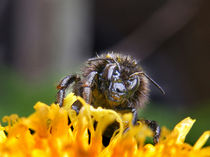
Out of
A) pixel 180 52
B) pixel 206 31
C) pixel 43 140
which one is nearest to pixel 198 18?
pixel 206 31

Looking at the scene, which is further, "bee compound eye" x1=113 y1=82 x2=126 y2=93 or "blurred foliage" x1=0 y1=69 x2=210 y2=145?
"blurred foliage" x1=0 y1=69 x2=210 y2=145

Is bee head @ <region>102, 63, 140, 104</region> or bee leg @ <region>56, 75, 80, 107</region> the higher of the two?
bee leg @ <region>56, 75, 80, 107</region>

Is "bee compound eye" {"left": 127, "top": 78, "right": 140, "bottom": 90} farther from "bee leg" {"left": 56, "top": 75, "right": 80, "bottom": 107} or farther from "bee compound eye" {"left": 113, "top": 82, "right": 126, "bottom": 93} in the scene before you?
"bee leg" {"left": 56, "top": 75, "right": 80, "bottom": 107}

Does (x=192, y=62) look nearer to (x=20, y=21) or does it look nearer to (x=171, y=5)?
(x=171, y=5)

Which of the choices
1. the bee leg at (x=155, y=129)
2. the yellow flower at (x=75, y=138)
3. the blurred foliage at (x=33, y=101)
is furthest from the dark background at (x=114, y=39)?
the yellow flower at (x=75, y=138)

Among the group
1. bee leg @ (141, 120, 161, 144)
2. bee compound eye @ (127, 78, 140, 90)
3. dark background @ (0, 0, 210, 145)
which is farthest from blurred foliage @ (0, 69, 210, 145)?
bee compound eye @ (127, 78, 140, 90)

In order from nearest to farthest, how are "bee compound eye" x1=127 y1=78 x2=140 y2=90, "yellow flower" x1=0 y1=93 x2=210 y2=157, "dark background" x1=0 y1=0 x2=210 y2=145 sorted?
"yellow flower" x1=0 y1=93 x2=210 y2=157, "bee compound eye" x1=127 y1=78 x2=140 y2=90, "dark background" x1=0 y1=0 x2=210 y2=145
